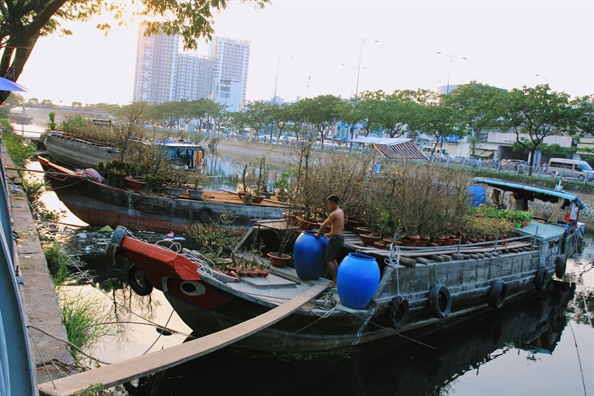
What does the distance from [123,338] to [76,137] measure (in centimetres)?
2406

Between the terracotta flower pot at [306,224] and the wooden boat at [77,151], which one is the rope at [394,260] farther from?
the wooden boat at [77,151]

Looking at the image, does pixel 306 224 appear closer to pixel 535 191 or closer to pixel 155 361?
pixel 155 361

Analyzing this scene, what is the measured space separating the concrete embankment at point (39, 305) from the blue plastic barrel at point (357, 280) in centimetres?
374

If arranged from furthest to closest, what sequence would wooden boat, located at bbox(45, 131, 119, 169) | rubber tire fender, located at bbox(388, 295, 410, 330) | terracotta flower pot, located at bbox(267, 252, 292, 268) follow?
wooden boat, located at bbox(45, 131, 119, 169) → terracotta flower pot, located at bbox(267, 252, 292, 268) → rubber tire fender, located at bbox(388, 295, 410, 330)

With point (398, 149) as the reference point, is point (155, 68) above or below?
above

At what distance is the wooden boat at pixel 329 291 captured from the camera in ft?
22.9

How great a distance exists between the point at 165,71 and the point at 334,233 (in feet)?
502

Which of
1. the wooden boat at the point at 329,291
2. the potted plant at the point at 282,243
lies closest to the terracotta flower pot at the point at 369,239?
the wooden boat at the point at 329,291

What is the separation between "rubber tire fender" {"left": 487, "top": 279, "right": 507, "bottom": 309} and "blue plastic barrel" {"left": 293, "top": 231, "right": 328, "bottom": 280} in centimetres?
436

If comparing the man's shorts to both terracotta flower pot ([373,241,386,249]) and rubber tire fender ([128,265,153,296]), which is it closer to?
terracotta flower pot ([373,241,386,249])

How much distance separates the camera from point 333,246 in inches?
315

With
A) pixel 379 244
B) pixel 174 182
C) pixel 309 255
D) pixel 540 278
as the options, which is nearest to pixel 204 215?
pixel 174 182

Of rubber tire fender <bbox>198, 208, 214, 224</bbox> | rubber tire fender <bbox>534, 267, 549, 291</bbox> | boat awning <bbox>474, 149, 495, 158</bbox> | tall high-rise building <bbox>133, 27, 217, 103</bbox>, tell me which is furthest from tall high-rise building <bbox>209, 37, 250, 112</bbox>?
rubber tire fender <bbox>534, 267, 549, 291</bbox>

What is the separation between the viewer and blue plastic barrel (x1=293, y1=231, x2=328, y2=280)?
26.3ft
